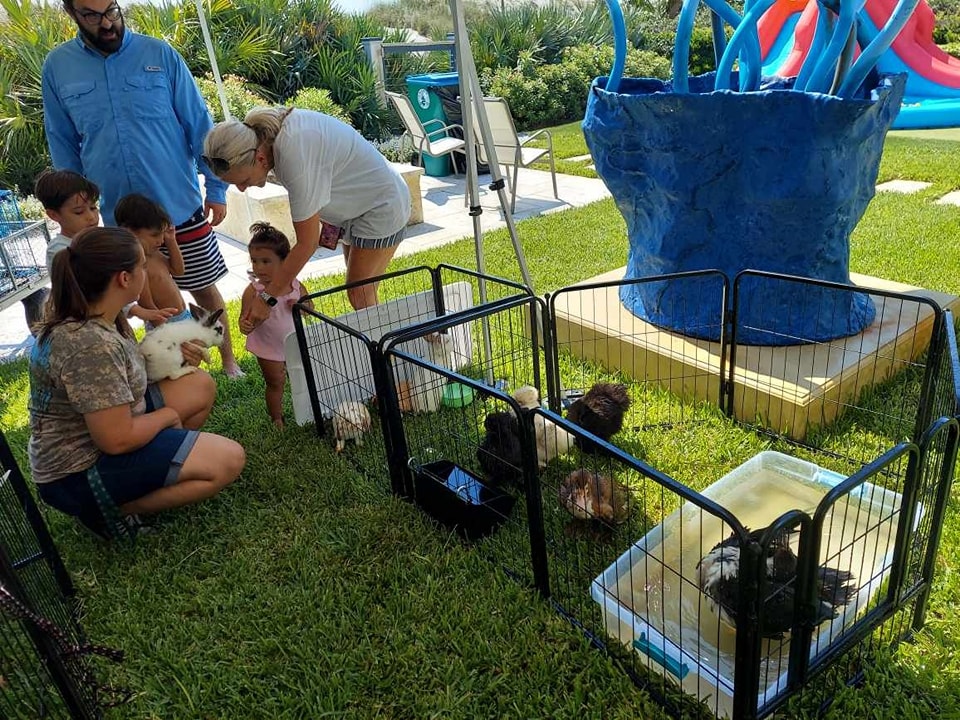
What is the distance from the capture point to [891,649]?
1.95 m

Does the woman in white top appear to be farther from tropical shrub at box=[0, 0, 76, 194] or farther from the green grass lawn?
tropical shrub at box=[0, 0, 76, 194]

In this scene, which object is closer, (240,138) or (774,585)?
(774,585)

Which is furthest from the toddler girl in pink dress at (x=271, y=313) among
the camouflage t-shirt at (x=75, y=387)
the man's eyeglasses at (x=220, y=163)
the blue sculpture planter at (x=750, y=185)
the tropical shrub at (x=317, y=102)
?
the tropical shrub at (x=317, y=102)

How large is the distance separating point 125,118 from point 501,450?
2.49 meters

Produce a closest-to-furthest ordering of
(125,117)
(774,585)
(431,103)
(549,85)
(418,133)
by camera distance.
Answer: (774,585) → (125,117) → (418,133) → (431,103) → (549,85)

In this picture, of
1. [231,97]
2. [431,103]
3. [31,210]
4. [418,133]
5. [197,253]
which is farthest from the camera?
[231,97]

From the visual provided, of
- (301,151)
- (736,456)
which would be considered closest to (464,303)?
(301,151)

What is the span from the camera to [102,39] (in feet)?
10.8

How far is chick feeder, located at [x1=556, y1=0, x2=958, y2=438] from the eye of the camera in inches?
122

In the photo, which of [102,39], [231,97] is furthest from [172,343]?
[231,97]

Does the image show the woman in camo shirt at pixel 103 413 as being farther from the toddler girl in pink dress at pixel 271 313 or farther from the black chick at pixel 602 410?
the black chick at pixel 602 410

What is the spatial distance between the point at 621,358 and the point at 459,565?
5.52ft

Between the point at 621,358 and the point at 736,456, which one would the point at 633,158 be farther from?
the point at 736,456

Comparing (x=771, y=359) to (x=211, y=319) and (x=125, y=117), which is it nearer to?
(x=211, y=319)
